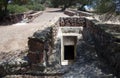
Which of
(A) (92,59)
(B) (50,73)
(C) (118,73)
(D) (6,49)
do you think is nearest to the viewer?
(C) (118,73)

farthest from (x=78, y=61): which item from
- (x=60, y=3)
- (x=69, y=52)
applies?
(x=60, y=3)

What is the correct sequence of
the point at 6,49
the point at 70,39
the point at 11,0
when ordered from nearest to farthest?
the point at 6,49 → the point at 70,39 → the point at 11,0

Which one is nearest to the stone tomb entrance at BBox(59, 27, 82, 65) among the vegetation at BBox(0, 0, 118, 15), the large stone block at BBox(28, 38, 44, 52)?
the vegetation at BBox(0, 0, 118, 15)

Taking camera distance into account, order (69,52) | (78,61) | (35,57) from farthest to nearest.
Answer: (69,52)
(78,61)
(35,57)

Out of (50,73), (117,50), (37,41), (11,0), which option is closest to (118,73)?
(117,50)

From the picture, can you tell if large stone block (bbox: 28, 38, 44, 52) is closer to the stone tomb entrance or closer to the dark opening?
the stone tomb entrance

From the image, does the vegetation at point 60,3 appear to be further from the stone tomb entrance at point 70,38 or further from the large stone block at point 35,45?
the large stone block at point 35,45

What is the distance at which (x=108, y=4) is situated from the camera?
32.1 feet

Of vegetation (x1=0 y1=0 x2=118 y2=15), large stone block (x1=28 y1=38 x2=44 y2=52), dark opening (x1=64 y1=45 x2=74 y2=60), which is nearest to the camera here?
large stone block (x1=28 y1=38 x2=44 y2=52)

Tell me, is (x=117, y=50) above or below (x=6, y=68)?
above

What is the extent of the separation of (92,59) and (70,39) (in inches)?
181

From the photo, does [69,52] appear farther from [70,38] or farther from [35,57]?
[35,57]

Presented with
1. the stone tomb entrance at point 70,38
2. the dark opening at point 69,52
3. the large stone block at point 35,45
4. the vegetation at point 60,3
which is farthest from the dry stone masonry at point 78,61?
the dark opening at point 69,52

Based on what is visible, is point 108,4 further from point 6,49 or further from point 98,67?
point 6,49
